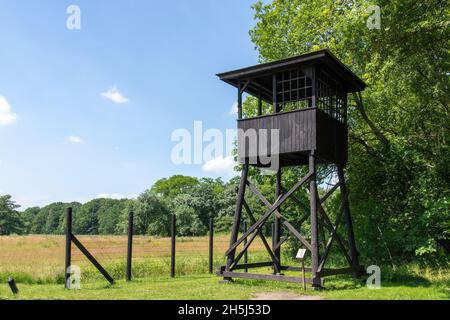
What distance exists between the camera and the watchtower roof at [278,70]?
14.1 m

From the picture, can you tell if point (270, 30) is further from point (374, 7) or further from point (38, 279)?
point (38, 279)

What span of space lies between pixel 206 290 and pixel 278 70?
775cm

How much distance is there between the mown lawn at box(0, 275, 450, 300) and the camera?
11180mm

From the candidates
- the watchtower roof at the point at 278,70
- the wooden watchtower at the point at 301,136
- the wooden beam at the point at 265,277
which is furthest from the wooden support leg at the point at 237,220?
the watchtower roof at the point at 278,70

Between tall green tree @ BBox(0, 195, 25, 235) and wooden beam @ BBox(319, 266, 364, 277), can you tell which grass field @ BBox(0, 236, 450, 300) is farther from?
tall green tree @ BBox(0, 195, 25, 235)

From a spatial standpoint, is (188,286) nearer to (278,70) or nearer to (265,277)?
(265,277)

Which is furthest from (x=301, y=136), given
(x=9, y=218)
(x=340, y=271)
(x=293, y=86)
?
(x=9, y=218)

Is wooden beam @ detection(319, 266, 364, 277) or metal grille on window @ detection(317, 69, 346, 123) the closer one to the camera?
wooden beam @ detection(319, 266, 364, 277)

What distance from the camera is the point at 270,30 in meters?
24.3

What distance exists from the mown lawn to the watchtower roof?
7.31 meters

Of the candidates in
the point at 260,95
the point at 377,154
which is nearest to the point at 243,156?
the point at 260,95

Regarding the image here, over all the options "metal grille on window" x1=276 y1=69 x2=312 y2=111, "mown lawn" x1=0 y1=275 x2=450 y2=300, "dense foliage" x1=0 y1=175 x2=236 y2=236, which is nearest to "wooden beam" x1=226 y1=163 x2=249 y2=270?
"mown lawn" x1=0 y1=275 x2=450 y2=300

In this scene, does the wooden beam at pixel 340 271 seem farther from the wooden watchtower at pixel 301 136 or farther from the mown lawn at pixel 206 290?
the mown lawn at pixel 206 290
